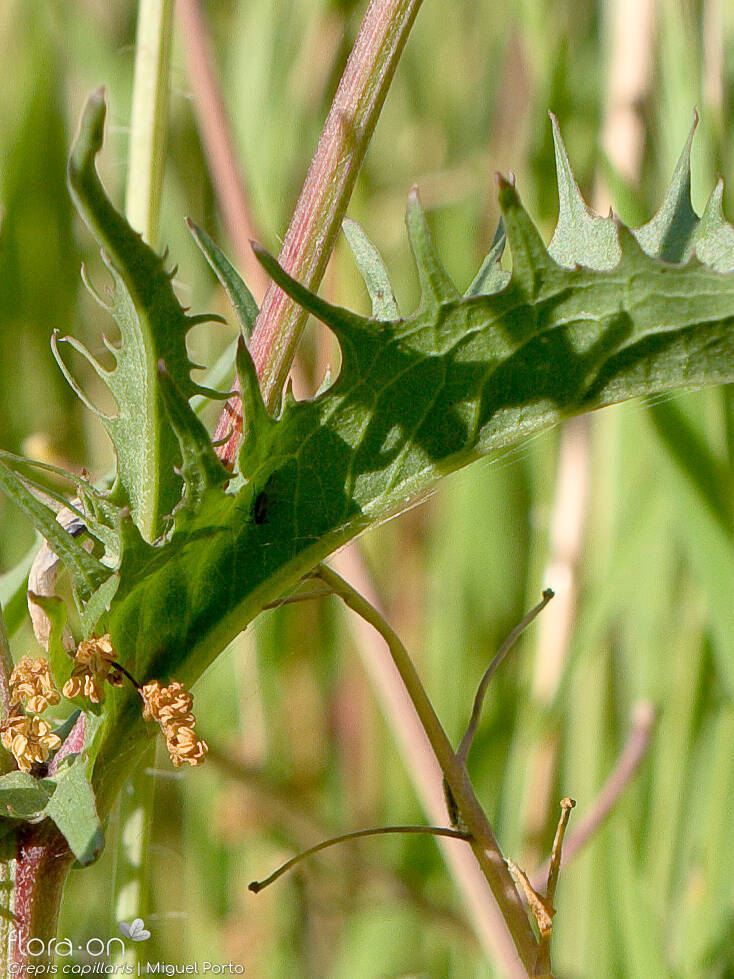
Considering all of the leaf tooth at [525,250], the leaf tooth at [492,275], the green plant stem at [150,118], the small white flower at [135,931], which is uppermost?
the green plant stem at [150,118]

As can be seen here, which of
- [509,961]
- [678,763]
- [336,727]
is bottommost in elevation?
[509,961]

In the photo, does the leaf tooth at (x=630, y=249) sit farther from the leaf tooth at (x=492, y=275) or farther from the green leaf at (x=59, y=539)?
the green leaf at (x=59, y=539)

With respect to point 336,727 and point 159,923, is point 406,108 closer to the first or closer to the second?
point 336,727

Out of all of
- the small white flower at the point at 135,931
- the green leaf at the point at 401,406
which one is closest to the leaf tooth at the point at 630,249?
the green leaf at the point at 401,406

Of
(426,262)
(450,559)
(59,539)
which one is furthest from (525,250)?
(450,559)

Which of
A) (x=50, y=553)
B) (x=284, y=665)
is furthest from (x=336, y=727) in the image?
(x=50, y=553)

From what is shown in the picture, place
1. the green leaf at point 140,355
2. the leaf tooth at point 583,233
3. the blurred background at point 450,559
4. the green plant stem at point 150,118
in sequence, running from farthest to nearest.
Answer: the blurred background at point 450,559 < the green plant stem at point 150,118 < the leaf tooth at point 583,233 < the green leaf at point 140,355
